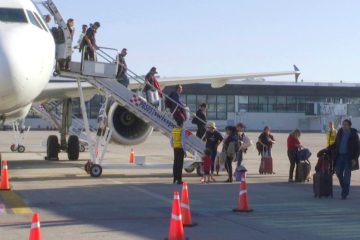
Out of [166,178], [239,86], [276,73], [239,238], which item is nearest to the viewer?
[239,238]

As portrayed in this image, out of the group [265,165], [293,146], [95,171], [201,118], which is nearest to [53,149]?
[95,171]

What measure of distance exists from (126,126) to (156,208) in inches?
328

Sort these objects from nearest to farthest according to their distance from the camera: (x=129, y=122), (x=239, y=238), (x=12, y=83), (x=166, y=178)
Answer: (x=239, y=238) < (x=12, y=83) < (x=166, y=178) < (x=129, y=122)

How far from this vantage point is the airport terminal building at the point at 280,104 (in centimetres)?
8688

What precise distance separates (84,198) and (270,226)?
457 centimetres

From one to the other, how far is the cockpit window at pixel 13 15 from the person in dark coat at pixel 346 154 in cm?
746

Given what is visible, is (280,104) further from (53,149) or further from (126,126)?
(126,126)

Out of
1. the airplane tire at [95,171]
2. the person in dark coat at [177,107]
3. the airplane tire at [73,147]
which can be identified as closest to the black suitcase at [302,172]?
the person in dark coat at [177,107]

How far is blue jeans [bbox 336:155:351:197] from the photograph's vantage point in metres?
14.1

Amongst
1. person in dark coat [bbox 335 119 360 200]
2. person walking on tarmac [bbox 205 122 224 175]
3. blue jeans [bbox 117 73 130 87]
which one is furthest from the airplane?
person in dark coat [bbox 335 119 360 200]

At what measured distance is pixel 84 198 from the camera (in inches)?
542

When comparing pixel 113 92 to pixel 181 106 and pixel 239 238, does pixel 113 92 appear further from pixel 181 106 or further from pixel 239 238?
pixel 239 238

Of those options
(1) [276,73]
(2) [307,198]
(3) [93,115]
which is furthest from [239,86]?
(2) [307,198]

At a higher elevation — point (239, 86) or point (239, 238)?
point (239, 86)
